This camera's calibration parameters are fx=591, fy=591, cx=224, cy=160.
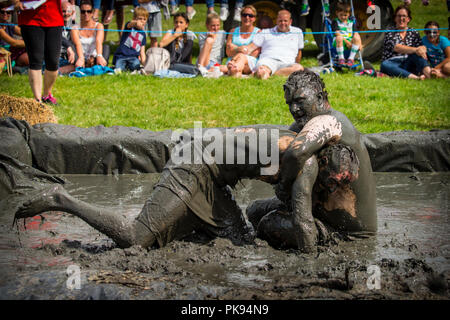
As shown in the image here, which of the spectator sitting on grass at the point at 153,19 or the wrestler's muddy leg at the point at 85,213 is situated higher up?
the spectator sitting on grass at the point at 153,19

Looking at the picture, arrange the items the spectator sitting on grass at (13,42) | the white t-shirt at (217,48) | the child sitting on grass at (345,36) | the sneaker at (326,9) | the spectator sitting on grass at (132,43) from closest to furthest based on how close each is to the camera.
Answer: the spectator sitting on grass at (13,42) < the spectator sitting on grass at (132,43) < the child sitting on grass at (345,36) < the white t-shirt at (217,48) < the sneaker at (326,9)

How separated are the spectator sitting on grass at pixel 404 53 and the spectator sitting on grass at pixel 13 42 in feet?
21.9

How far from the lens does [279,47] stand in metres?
11.0

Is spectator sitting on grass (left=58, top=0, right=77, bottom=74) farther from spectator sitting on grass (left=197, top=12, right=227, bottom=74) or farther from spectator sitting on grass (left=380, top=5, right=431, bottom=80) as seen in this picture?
spectator sitting on grass (left=380, top=5, right=431, bottom=80)

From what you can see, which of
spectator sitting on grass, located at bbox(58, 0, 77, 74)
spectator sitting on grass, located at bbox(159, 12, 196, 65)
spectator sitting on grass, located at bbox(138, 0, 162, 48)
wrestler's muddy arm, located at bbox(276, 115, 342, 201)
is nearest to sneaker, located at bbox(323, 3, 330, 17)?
spectator sitting on grass, located at bbox(159, 12, 196, 65)

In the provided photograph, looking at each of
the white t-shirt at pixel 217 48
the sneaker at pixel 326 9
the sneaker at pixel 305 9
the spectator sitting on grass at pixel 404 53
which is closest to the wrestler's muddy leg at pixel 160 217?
the white t-shirt at pixel 217 48

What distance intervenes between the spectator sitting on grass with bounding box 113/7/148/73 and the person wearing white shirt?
2.02 meters

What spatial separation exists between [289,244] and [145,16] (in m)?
7.97

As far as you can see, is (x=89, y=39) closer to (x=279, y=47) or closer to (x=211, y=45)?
(x=211, y=45)

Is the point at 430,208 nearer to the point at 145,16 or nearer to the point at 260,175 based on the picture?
the point at 260,175

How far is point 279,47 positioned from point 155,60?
2305 mm

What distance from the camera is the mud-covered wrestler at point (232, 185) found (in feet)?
12.4

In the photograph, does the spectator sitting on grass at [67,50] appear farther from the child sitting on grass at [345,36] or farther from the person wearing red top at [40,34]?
the child sitting on grass at [345,36]
